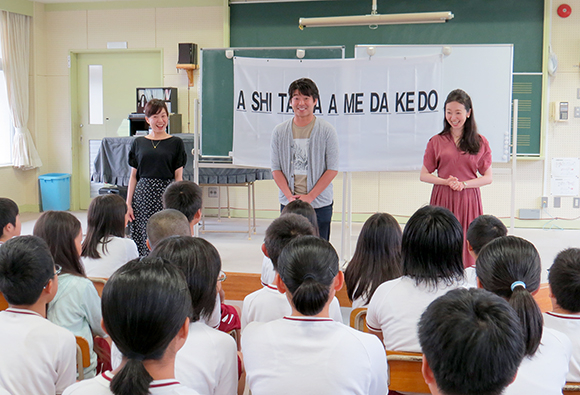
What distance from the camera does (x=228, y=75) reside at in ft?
14.7

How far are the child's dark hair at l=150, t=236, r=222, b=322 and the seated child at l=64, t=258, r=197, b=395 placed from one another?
0.40 metres

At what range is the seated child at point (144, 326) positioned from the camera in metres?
1.01

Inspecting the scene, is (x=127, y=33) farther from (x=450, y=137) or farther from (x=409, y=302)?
(x=409, y=302)

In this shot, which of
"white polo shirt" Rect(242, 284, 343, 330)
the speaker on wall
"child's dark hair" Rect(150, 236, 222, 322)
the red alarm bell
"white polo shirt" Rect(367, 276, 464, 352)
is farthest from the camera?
the speaker on wall

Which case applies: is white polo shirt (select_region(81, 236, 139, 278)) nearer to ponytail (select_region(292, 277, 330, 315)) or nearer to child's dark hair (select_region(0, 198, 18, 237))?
child's dark hair (select_region(0, 198, 18, 237))

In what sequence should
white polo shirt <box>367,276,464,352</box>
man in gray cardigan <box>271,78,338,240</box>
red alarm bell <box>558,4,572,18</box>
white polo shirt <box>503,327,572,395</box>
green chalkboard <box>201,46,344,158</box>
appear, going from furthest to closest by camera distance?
red alarm bell <box>558,4,572,18</box>
green chalkboard <box>201,46,344,158</box>
man in gray cardigan <box>271,78,338,240</box>
white polo shirt <box>367,276,464,352</box>
white polo shirt <box>503,327,572,395</box>

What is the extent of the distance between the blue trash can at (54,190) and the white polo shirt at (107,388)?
678 cm

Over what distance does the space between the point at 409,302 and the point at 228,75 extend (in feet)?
10.7

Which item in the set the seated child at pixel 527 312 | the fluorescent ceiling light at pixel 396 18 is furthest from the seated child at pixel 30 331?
the fluorescent ceiling light at pixel 396 18

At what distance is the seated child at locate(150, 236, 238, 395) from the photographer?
4.42 ft

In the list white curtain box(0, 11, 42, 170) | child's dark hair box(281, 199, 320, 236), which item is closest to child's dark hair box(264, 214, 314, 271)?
child's dark hair box(281, 199, 320, 236)

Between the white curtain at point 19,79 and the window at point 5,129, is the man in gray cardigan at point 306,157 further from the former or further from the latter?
the window at point 5,129

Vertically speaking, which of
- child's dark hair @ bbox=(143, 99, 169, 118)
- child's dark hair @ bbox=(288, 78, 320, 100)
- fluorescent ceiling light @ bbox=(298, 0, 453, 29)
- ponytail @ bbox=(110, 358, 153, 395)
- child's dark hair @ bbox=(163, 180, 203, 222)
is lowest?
ponytail @ bbox=(110, 358, 153, 395)

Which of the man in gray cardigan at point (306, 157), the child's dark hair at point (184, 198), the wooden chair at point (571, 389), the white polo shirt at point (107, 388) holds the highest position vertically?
the man in gray cardigan at point (306, 157)
